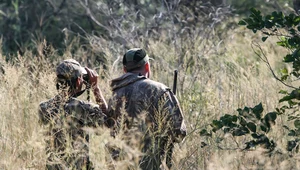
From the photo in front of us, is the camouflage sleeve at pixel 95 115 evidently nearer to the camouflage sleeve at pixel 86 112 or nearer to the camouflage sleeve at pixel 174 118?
the camouflage sleeve at pixel 86 112

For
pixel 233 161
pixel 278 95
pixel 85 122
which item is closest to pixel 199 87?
pixel 278 95

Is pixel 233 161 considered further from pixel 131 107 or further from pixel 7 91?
pixel 7 91

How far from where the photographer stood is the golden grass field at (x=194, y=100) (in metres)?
5.71

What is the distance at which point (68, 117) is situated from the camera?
5.65m

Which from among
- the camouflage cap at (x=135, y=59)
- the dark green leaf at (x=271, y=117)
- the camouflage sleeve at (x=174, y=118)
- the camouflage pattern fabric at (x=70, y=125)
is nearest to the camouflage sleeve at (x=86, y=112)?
the camouflage pattern fabric at (x=70, y=125)

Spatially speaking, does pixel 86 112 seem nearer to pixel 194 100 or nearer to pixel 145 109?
pixel 145 109

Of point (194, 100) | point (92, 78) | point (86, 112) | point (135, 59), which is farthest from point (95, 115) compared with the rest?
point (194, 100)

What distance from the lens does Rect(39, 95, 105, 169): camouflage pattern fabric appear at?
5.54 meters

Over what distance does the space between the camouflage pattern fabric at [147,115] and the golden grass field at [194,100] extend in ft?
0.63

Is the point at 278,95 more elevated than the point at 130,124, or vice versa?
the point at 130,124

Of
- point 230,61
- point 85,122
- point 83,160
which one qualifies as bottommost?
point 230,61

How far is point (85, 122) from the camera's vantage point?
17.6 feet

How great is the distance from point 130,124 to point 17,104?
8.05 ft

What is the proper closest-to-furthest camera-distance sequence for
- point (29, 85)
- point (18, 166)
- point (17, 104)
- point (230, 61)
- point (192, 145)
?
1. point (18, 166)
2. point (192, 145)
3. point (17, 104)
4. point (29, 85)
5. point (230, 61)
